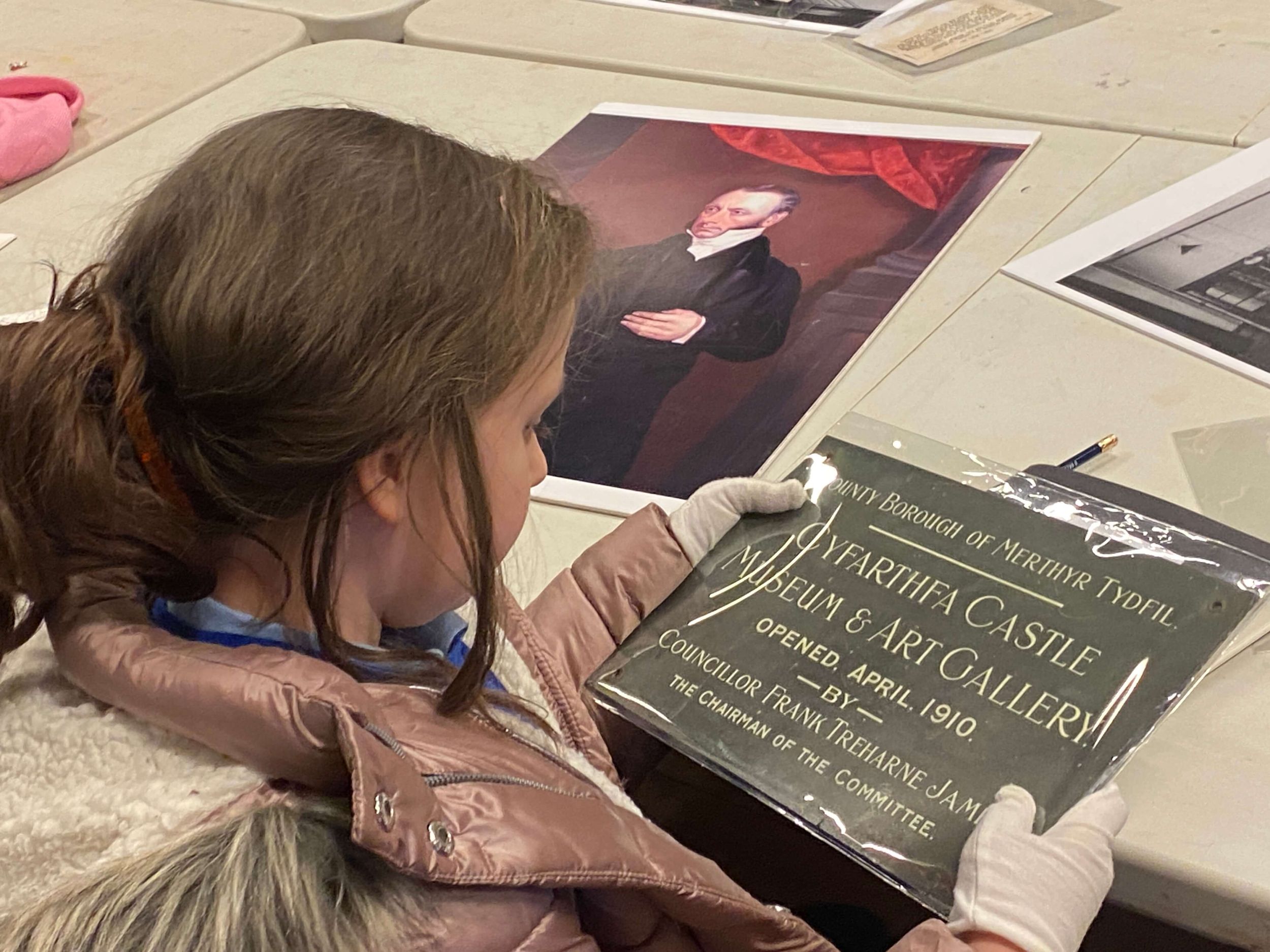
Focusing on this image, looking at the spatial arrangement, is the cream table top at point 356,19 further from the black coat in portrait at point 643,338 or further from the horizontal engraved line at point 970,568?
the horizontal engraved line at point 970,568

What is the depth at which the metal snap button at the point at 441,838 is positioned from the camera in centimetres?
43

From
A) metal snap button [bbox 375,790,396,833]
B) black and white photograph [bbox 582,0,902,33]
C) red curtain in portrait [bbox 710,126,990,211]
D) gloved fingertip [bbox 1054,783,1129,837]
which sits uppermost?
black and white photograph [bbox 582,0,902,33]

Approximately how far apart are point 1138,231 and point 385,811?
0.65m

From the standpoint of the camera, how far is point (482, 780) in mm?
474

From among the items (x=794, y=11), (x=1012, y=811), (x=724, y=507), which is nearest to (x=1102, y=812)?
(x=1012, y=811)

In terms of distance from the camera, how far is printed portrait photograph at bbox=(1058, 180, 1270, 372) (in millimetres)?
723

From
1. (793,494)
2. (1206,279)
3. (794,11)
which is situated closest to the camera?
(793,494)

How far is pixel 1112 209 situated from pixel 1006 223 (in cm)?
7

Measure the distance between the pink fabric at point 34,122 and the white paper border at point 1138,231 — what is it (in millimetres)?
794

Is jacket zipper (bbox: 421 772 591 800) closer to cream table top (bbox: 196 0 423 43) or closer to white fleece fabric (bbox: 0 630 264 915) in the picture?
white fleece fabric (bbox: 0 630 264 915)

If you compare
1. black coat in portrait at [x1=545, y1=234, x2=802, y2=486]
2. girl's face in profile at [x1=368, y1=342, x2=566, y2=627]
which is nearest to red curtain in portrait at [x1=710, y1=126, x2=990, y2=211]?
black coat in portrait at [x1=545, y1=234, x2=802, y2=486]

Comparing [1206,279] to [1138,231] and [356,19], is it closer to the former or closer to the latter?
[1138,231]

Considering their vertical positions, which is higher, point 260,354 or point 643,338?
point 260,354

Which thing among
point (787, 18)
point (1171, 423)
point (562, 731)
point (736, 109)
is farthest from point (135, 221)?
point (787, 18)
